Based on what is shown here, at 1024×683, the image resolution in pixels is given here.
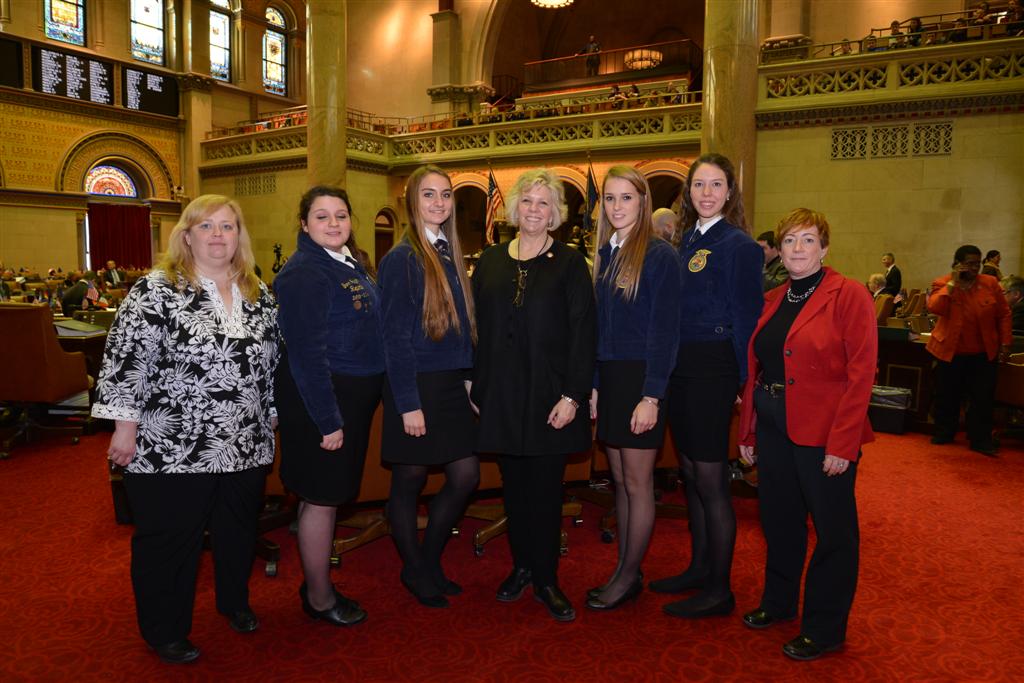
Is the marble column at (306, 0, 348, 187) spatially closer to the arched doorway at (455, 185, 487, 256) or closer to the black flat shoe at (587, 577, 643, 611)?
the arched doorway at (455, 185, 487, 256)

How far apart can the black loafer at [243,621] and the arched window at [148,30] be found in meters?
21.3

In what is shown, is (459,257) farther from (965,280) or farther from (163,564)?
(965,280)

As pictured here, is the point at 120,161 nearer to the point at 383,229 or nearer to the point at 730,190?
the point at 383,229

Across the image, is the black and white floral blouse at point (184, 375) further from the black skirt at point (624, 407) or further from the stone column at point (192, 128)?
the stone column at point (192, 128)

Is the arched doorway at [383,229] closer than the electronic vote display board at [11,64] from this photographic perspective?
No

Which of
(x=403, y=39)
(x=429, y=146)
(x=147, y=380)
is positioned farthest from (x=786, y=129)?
(x=403, y=39)

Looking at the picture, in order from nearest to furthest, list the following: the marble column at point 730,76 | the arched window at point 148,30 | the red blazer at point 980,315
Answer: the red blazer at point 980,315 → the marble column at point 730,76 → the arched window at point 148,30

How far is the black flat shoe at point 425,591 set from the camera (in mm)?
2855

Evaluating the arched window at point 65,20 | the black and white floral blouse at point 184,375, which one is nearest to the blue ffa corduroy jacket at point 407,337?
the black and white floral blouse at point 184,375

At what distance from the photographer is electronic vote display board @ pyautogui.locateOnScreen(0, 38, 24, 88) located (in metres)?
16.6

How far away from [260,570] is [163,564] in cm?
95

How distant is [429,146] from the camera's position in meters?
17.6

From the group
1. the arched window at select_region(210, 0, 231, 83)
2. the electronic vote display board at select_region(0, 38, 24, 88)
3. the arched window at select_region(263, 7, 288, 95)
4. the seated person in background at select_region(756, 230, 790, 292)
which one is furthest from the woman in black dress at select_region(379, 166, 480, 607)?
the arched window at select_region(263, 7, 288, 95)

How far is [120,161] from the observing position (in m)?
19.4
